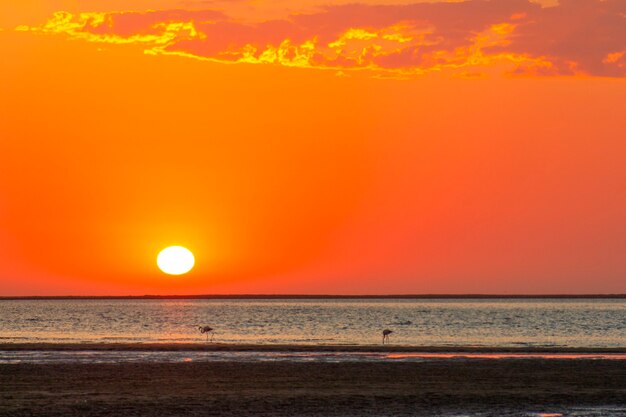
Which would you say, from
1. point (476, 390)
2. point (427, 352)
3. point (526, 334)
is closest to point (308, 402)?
point (476, 390)

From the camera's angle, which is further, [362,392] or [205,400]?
[362,392]

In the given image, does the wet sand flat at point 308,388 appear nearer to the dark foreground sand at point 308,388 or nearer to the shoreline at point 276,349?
the dark foreground sand at point 308,388

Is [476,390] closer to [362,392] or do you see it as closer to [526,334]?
[362,392]

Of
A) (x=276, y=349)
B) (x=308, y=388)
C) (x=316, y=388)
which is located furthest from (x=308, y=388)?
(x=276, y=349)

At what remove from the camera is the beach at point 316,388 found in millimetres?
28547

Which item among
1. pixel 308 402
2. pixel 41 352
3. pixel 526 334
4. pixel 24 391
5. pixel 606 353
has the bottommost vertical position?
pixel 308 402

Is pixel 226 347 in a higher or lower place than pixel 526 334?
lower

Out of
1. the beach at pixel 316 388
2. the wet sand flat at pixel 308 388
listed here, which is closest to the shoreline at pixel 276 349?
the beach at pixel 316 388

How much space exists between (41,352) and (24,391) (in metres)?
21.2

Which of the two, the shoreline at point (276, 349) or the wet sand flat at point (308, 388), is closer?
the wet sand flat at point (308, 388)

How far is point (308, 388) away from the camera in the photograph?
112 ft

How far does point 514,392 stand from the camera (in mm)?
33125

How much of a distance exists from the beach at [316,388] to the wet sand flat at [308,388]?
1.1 inches

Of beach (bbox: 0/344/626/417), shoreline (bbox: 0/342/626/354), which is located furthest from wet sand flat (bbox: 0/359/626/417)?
shoreline (bbox: 0/342/626/354)
